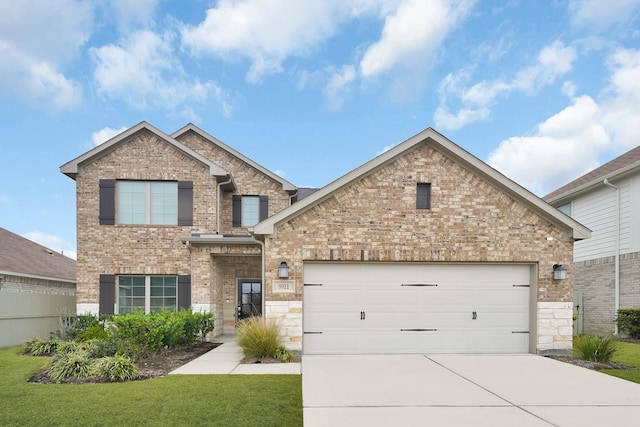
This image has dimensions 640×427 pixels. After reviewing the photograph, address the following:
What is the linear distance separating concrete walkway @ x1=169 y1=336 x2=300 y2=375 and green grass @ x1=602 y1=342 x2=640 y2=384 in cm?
641

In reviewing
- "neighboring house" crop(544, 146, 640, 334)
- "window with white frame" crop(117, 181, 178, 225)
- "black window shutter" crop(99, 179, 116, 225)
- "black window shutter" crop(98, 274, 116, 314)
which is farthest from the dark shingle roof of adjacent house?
"neighboring house" crop(544, 146, 640, 334)

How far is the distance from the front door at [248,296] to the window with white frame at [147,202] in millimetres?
3335

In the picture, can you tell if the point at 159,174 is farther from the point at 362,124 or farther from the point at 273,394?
the point at 362,124

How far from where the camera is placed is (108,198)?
14.1 metres

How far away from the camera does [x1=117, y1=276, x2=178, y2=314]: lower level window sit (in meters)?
13.9

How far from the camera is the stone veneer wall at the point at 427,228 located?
404 inches

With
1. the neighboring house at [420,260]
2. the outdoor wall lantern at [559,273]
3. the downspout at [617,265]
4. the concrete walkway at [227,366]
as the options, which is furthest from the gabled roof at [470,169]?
the downspout at [617,265]

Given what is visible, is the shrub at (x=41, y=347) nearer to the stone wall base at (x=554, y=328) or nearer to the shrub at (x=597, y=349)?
the stone wall base at (x=554, y=328)

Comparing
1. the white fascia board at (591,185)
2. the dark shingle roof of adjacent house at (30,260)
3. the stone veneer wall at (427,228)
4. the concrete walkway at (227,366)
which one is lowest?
the concrete walkway at (227,366)

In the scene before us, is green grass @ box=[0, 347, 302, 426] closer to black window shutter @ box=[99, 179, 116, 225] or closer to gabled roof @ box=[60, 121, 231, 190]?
black window shutter @ box=[99, 179, 116, 225]

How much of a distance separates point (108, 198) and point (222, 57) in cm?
747

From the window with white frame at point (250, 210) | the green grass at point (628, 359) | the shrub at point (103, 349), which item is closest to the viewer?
the green grass at point (628, 359)

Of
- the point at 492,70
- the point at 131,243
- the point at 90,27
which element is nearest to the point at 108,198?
the point at 131,243

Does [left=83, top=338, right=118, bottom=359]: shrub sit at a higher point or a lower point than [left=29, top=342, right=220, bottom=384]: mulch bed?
higher
